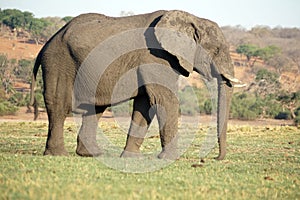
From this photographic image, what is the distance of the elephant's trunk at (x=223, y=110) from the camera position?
11882mm

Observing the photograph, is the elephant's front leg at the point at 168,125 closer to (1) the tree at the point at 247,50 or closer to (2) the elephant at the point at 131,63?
(2) the elephant at the point at 131,63

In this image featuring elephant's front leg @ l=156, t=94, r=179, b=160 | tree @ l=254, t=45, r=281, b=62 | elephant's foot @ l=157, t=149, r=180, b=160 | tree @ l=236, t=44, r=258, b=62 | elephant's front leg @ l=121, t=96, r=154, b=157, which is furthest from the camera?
tree @ l=236, t=44, r=258, b=62

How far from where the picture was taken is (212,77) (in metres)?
12.4

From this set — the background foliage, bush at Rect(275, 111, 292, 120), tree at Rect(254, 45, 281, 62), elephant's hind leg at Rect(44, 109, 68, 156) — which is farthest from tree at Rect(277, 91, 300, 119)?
elephant's hind leg at Rect(44, 109, 68, 156)

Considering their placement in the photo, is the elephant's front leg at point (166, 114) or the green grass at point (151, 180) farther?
the elephant's front leg at point (166, 114)

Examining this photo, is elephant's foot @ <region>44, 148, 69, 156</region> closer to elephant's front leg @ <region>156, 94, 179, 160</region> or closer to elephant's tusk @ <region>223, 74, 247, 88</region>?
elephant's front leg @ <region>156, 94, 179, 160</region>

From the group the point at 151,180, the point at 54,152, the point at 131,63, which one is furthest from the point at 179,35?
the point at 151,180

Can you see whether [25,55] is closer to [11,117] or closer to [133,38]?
[11,117]

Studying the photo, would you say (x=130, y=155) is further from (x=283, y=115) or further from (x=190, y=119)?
(x=283, y=115)

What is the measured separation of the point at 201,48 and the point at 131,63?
4.83 feet

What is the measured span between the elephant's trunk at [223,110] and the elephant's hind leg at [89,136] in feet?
8.50

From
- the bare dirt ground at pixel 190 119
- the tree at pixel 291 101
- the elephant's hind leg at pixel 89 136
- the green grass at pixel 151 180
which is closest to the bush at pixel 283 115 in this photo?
the tree at pixel 291 101

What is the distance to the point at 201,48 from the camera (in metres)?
12.4

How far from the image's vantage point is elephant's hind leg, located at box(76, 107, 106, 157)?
12.9 metres
